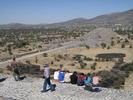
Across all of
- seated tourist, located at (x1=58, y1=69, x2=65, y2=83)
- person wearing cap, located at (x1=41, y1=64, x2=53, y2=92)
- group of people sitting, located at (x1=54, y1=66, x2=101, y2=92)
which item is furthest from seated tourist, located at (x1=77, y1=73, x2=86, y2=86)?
person wearing cap, located at (x1=41, y1=64, x2=53, y2=92)

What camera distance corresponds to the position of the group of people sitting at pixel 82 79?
724 inches

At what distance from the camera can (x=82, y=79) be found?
19547 mm

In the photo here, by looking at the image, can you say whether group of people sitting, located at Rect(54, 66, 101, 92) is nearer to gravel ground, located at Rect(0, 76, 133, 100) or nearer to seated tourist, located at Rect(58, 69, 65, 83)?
seated tourist, located at Rect(58, 69, 65, 83)

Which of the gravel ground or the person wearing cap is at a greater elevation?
the person wearing cap

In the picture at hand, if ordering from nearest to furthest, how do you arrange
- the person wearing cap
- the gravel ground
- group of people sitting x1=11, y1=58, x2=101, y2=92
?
the gravel ground, the person wearing cap, group of people sitting x1=11, y1=58, x2=101, y2=92

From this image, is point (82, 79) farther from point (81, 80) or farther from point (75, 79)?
point (75, 79)

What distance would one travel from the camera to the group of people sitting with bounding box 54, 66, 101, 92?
60.3ft

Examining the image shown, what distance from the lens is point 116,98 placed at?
16891 millimetres

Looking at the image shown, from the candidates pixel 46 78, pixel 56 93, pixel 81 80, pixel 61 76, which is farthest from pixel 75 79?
pixel 46 78

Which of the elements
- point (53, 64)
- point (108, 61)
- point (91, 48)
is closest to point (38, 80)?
point (53, 64)

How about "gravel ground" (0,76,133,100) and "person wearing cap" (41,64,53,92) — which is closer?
"gravel ground" (0,76,133,100)

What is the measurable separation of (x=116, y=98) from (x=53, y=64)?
26348 mm

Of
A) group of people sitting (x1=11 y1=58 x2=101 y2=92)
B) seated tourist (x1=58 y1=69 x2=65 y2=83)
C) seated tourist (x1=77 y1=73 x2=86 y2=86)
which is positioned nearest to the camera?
group of people sitting (x1=11 y1=58 x2=101 y2=92)

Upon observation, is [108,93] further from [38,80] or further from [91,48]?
[91,48]
